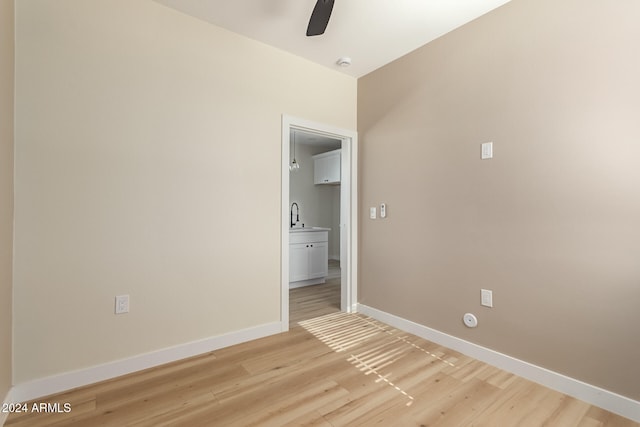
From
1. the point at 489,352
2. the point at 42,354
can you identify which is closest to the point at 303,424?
the point at 489,352

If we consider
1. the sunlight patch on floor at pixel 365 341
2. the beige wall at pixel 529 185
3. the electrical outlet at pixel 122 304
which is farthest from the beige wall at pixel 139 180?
the beige wall at pixel 529 185

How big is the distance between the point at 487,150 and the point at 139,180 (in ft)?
8.40

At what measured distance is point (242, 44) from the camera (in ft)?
8.38

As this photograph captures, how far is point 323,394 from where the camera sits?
1.84m

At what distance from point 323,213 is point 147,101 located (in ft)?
15.9

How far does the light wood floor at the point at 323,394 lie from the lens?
1610 millimetres

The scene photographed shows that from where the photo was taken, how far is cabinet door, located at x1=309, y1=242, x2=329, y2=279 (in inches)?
181

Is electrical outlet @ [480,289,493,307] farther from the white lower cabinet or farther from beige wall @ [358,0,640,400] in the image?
the white lower cabinet

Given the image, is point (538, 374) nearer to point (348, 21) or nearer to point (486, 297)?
point (486, 297)

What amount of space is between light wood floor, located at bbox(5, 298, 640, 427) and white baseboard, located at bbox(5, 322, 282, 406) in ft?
0.18

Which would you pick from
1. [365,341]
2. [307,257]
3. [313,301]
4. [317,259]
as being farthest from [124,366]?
[317,259]

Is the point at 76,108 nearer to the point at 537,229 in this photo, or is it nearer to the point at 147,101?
the point at 147,101

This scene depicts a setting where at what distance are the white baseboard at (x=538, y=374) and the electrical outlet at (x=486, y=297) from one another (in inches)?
13.3

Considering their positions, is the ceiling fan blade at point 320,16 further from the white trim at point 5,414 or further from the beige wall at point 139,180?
the white trim at point 5,414
